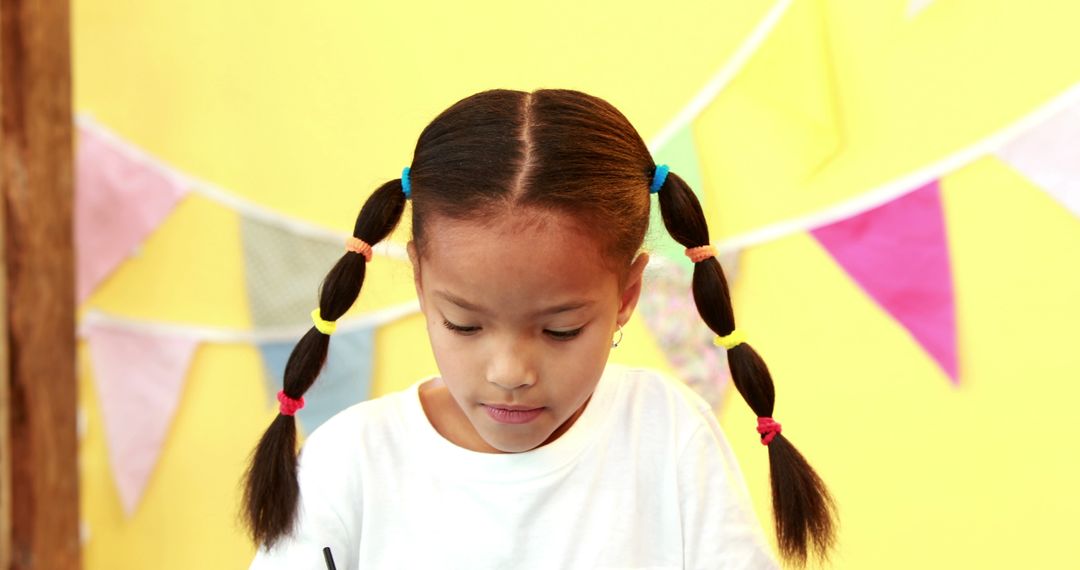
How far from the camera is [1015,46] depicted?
1499mm

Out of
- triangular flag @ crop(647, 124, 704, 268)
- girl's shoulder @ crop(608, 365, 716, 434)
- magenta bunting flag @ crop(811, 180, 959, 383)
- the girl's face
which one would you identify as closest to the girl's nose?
the girl's face

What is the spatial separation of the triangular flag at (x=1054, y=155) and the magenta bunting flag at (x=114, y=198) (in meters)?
1.19

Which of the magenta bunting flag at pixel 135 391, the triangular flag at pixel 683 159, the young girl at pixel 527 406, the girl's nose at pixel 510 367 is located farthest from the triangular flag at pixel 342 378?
the girl's nose at pixel 510 367

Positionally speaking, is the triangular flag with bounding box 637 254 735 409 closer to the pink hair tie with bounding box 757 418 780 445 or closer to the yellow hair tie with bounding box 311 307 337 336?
the pink hair tie with bounding box 757 418 780 445

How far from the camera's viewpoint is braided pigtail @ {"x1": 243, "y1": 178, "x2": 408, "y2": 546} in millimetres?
1007

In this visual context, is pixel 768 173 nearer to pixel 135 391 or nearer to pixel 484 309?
pixel 484 309

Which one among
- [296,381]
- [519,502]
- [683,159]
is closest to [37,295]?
[296,381]

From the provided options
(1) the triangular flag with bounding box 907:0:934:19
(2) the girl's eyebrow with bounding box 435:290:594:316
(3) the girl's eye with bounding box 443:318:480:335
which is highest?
(1) the triangular flag with bounding box 907:0:934:19

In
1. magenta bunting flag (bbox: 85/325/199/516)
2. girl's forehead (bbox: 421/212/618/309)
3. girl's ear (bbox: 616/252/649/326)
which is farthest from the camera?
magenta bunting flag (bbox: 85/325/199/516)

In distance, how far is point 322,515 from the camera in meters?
1.03

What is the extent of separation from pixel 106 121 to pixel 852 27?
112cm

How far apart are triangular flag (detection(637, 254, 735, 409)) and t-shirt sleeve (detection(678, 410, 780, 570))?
543mm

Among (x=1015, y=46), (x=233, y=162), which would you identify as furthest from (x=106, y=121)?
(x=1015, y=46)

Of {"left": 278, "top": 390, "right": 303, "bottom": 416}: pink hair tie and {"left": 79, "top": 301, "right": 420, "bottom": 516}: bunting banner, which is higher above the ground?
{"left": 79, "top": 301, "right": 420, "bottom": 516}: bunting banner
